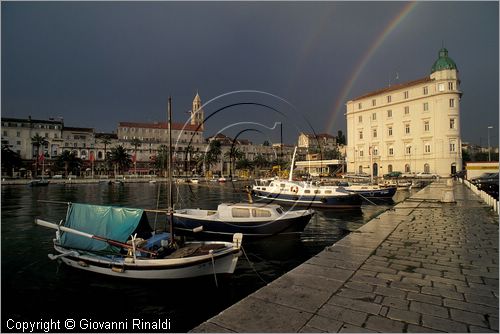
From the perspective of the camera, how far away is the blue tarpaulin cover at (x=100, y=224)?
1376 cm

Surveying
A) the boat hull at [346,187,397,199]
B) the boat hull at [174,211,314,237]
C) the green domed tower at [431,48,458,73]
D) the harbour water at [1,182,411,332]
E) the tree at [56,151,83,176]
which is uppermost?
the green domed tower at [431,48,458,73]

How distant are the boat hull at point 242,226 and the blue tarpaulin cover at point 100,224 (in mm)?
5146

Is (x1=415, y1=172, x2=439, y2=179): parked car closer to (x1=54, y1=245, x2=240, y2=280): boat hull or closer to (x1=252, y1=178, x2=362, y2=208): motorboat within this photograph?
(x1=252, y1=178, x2=362, y2=208): motorboat

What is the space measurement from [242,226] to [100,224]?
844 centimetres

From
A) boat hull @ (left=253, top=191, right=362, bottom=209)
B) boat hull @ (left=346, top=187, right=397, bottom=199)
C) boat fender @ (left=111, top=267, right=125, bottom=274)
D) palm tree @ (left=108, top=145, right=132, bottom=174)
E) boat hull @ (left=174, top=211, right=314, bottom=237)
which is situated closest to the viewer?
boat fender @ (left=111, top=267, right=125, bottom=274)

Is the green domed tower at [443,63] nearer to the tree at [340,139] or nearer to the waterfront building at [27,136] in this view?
the tree at [340,139]

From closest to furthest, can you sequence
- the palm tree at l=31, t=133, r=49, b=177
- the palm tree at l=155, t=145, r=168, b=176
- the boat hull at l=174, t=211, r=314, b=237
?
the boat hull at l=174, t=211, r=314, b=237, the palm tree at l=31, t=133, r=49, b=177, the palm tree at l=155, t=145, r=168, b=176

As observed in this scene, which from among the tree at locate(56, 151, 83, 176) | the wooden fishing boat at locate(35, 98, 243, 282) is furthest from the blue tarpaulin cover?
the tree at locate(56, 151, 83, 176)

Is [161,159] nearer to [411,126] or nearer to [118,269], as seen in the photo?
[411,126]

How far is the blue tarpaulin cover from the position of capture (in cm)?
1376

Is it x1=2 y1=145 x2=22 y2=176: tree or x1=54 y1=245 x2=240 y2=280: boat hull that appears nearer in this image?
x1=54 y1=245 x2=240 y2=280: boat hull

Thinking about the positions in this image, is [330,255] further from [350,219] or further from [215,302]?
[350,219]

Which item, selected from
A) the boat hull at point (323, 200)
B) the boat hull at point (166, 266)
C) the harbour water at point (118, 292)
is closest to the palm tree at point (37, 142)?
the boat hull at point (323, 200)

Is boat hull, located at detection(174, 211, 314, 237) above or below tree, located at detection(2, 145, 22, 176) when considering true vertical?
below
